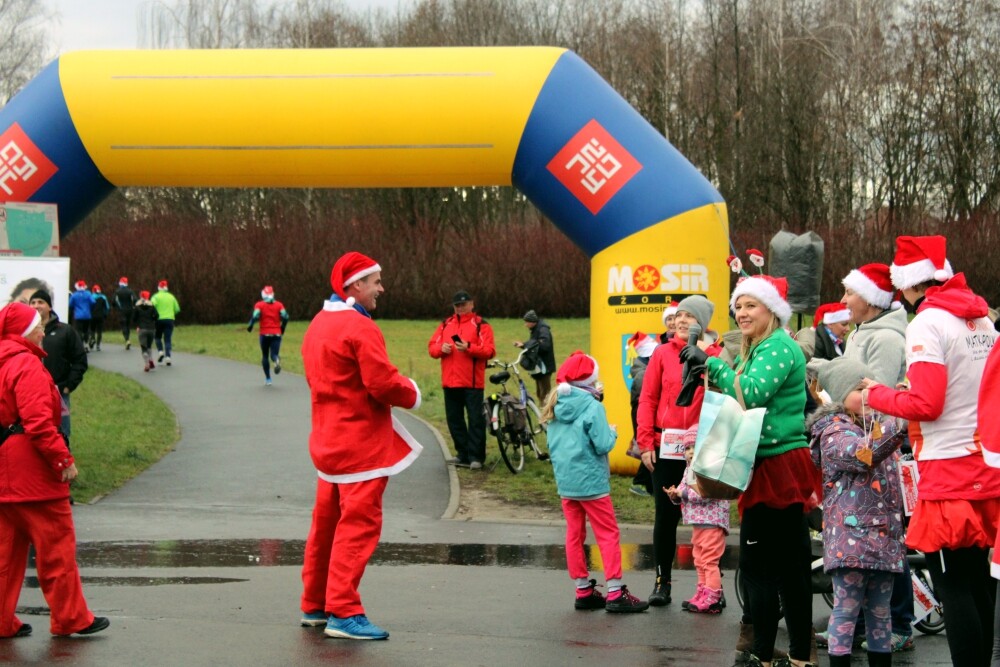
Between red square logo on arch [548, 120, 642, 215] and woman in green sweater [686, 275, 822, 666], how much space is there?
688 cm

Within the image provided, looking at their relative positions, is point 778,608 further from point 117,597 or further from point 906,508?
point 117,597

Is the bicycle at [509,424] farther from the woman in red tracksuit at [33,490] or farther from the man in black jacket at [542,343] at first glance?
the woman in red tracksuit at [33,490]

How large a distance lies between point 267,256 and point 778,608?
1765 inches

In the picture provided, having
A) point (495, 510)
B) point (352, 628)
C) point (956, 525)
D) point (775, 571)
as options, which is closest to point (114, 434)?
point (495, 510)

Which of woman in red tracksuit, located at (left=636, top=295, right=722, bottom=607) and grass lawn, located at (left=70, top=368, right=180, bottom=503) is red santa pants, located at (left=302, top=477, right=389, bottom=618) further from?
grass lawn, located at (left=70, top=368, right=180, bottom=503)

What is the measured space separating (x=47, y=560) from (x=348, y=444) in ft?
5.51

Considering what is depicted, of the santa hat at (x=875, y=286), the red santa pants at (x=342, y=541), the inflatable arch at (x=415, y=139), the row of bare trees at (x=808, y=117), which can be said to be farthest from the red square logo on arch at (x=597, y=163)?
the row of bare trees at (x=808, y=117)

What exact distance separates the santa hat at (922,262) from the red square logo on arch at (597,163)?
6.83 meters

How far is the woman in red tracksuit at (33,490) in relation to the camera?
7.08 meters

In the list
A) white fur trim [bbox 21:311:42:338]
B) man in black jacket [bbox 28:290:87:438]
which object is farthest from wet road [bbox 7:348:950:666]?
white fur trim [bbox 21:311:42:338]

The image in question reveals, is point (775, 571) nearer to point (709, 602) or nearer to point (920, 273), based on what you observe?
point (920, 273)

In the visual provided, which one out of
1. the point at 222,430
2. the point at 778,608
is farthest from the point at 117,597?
the point at 222,430

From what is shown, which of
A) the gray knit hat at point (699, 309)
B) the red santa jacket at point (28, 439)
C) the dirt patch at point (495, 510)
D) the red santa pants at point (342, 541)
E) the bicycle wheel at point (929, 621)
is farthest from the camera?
the dirt patch at point (495, 510)

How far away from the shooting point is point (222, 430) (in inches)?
738
